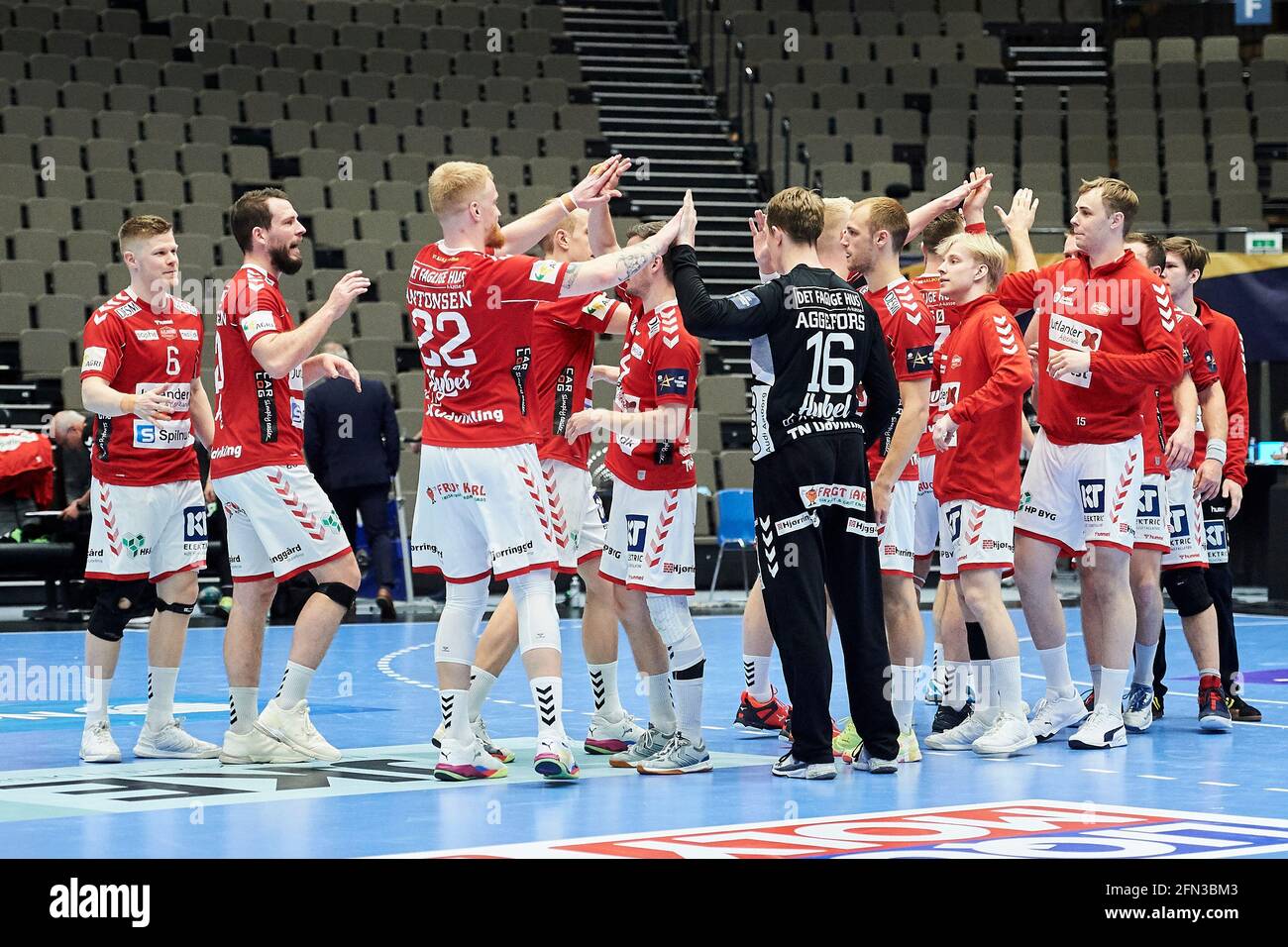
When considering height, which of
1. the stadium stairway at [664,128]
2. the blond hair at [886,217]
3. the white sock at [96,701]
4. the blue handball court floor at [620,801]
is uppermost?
the stadium stairway at [664,128]

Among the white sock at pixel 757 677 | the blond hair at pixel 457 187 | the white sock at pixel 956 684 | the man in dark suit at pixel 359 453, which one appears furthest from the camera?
the man in dark suit at pixel 359 453

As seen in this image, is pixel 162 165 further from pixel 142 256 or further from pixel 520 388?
pixel 520 388

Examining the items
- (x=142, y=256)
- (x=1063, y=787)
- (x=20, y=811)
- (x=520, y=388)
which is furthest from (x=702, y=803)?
(x=142, y=256)

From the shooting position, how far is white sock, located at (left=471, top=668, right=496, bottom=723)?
6000 millimetres

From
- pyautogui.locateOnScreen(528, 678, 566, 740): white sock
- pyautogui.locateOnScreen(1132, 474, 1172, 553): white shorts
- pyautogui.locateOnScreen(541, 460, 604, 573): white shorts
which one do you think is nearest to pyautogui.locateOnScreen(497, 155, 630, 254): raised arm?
pyautogui.locateOnScreen(541, 460, 604, 573): white shorts

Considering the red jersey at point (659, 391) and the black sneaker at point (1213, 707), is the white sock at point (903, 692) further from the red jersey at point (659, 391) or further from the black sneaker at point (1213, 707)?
the black sneaker at point (1213, 707)

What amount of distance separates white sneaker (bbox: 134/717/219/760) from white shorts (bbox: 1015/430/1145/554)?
136 inches

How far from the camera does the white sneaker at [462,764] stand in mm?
5547

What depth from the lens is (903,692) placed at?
616 centimetres

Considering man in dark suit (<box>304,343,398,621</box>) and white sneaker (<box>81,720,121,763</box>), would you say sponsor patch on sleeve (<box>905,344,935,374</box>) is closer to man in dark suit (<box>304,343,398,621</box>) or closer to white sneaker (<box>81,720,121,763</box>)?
white sneaker (<box>81,720,121,763</box>)

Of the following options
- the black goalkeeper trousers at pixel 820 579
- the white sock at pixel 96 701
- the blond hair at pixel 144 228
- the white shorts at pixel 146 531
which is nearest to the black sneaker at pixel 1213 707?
the black goalkeeper trousers at pixel 820 579

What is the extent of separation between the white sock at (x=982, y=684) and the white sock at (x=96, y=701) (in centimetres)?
353

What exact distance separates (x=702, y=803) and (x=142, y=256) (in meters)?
3.31

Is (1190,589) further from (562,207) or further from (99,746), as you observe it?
(99,746)
